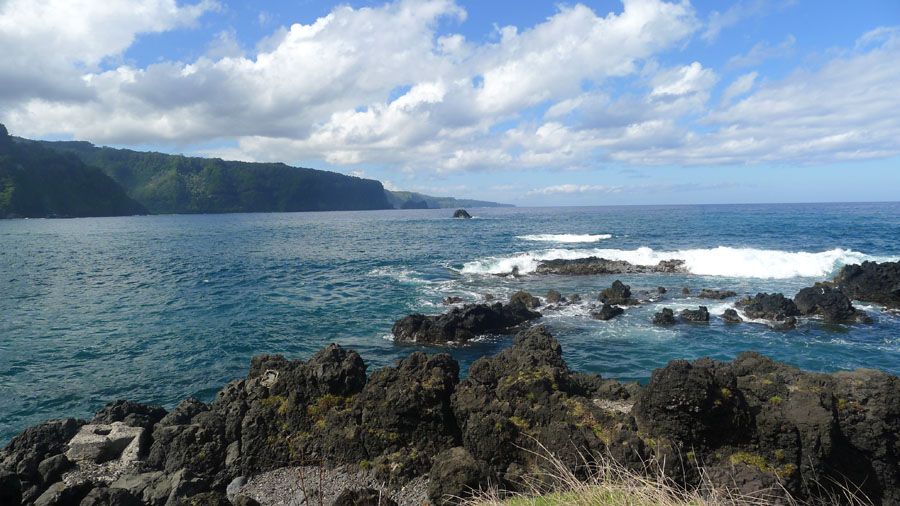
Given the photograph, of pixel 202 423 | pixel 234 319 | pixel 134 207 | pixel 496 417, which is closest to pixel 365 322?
pixel 234 319

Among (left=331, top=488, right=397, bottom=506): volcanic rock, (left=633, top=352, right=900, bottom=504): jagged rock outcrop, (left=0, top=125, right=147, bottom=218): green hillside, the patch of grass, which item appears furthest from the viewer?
(left=0, top=125, right=147, bottom=218): green hillside

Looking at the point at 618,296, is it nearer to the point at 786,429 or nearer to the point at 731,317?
the point at 731,317

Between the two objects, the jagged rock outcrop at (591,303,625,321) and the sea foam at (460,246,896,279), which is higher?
the sea foam at (460,246,896,279)

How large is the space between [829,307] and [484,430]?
19.4m

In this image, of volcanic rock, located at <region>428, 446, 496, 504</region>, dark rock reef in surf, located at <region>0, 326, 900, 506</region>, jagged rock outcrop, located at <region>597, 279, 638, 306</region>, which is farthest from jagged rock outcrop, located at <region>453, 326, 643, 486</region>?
jagged rock outcrop, located at <region>597, 279, 638, 306</region>

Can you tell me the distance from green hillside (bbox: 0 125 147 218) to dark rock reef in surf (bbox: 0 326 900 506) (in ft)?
549

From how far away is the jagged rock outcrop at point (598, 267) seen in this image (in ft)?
104

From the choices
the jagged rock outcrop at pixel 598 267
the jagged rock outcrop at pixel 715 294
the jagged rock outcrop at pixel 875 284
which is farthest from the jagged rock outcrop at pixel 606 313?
the jagged rock outcrop at pixel 875 284

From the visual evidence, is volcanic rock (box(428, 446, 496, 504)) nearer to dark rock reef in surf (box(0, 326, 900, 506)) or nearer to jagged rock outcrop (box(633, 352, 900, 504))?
dark rock reef in surf (box(0, 326, 900, 506))

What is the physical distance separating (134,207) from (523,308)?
19109 centimetres

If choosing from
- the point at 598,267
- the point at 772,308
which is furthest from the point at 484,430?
the point at 598,267

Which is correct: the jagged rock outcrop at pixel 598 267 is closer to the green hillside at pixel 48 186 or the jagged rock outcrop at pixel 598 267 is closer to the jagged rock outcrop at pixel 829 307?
the jagged rock outcrop at pixel 829 307

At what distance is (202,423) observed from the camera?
28.7ft

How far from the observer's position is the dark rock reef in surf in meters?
6.13
